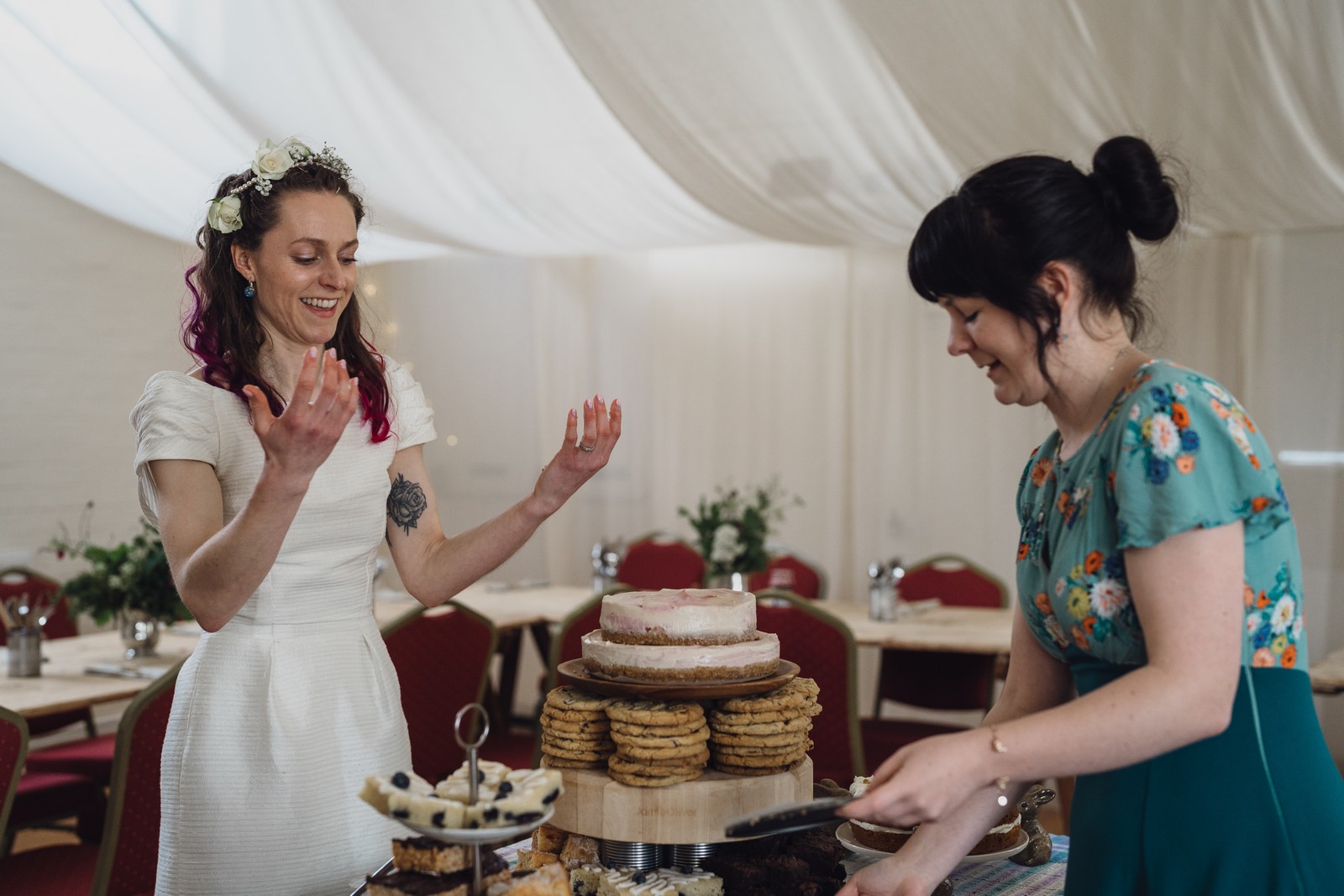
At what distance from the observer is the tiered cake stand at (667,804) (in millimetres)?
1395

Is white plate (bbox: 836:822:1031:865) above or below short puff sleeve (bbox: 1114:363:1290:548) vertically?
below

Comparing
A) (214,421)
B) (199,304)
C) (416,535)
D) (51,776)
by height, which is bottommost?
(51,776)

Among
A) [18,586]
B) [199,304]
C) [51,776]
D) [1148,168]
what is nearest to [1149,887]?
[1148,168]

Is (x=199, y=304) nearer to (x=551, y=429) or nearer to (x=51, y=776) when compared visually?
(x=51, y=776)

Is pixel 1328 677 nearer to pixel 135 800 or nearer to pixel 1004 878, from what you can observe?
pixel 1004 878

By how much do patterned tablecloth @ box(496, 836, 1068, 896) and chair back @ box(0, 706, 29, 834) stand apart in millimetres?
1078

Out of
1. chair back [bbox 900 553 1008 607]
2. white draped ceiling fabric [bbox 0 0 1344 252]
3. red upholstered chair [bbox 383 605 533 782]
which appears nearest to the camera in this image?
red upholstered chair [bbox 383 605 533 782]

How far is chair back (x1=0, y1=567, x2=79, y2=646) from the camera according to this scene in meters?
4.45

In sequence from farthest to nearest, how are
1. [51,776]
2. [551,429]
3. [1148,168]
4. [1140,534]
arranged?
[551,429] < [51,776] < [1148,168] < [1140,534]

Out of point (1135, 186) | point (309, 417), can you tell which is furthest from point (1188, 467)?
point (309, 417)

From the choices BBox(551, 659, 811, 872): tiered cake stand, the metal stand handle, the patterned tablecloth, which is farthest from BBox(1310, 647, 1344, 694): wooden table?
the metal stand handle

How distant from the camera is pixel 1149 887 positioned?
4.10ft

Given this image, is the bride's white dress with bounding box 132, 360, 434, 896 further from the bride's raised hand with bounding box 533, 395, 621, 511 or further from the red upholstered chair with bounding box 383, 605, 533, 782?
the red upholstered chair with bounding box 383, 605, 533, 782

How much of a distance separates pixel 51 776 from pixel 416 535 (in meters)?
2.40
